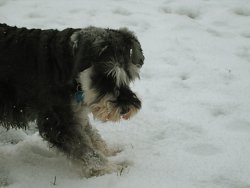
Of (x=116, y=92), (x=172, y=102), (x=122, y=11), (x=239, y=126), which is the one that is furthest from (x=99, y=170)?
(x=122, y=11)

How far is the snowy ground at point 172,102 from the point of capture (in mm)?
3623

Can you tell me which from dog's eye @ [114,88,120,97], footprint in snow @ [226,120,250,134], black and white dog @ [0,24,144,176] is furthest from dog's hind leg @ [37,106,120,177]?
footprint in snow @ [226,120,250,134]

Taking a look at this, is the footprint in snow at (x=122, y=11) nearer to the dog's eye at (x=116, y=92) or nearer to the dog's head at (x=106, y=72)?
the dog's head at (x=106, y=72)

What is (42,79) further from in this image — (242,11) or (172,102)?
(242,11)

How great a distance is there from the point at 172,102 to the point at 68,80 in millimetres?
1755

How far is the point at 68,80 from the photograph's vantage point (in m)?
3.33

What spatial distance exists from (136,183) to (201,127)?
1.17 metres

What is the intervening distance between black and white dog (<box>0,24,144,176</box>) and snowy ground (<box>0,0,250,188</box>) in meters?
0.43

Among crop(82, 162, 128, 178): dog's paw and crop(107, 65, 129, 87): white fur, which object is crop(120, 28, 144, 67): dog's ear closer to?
crop(107, 65, 129, 87): white fur

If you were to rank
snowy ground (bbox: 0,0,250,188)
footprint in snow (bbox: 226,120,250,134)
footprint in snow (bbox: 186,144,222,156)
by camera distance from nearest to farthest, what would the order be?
snowy ground (bbox: 0,0,250,188) < footprint in snow (bbox: 186,144,222,156) < footprint in snow (bbox: 226,120,250,134)

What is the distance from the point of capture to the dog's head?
10.4 feet

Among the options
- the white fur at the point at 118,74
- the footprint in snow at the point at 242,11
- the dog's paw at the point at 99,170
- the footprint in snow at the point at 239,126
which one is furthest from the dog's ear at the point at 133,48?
the footprint in snow at the point at 242,11

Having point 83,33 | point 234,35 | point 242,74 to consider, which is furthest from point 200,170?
point 234,35

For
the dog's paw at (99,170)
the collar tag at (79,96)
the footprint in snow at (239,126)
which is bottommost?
the dog's paw at (99,170)
